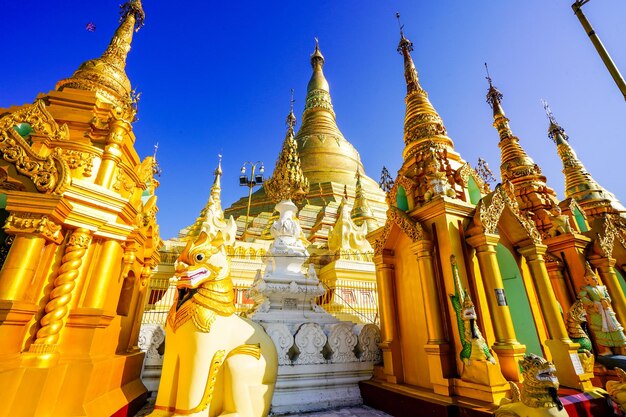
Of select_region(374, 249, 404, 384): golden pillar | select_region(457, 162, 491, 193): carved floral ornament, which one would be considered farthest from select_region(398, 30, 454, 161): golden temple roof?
select_region(374, 249, 404, 384): golden pillar

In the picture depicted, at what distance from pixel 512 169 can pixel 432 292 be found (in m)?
6.48

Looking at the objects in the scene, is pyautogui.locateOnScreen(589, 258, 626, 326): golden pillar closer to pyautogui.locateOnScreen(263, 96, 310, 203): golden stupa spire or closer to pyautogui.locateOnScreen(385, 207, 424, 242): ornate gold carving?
pyautogui.locateOnScreen(385, 207, 424, 242): ornate gold carving

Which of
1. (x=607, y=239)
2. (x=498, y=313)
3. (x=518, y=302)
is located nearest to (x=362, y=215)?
(x=607, y=239)

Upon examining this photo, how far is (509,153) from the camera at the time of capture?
8688mm

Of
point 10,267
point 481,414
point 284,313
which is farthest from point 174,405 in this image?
point 481,414

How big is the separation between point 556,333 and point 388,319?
2.30 m

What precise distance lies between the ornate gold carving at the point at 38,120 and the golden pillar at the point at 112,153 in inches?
19.1

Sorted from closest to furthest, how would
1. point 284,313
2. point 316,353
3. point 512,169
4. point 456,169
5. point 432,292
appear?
point 432,292
point 316,353
point 284,313
point 456,169
point 512,169

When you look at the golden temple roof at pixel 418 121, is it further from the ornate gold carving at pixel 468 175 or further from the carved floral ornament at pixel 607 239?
the carved floral ornament at pixel 607 239

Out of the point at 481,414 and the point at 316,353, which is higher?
the point at 316,353

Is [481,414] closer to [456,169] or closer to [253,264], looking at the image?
[456,169]

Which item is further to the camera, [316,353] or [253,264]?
[253,264]

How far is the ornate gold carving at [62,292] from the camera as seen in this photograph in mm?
2590

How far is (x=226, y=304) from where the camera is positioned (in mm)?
2820
